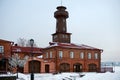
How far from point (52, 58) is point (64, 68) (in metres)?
3.20

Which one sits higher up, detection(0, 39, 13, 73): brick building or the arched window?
detection(0, 39, 13, 73): brick building

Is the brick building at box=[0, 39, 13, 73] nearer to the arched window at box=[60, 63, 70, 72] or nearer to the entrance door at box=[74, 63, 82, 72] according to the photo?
the arched window at box=[60, 63, 70, 72]

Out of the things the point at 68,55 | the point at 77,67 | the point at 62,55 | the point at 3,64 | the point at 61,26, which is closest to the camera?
the point at 3,64

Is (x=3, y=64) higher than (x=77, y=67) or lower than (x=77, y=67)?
higher

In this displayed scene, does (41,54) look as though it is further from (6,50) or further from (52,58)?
(6,50)

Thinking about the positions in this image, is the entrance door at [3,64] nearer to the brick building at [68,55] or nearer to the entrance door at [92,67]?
the brick building at [68,55]

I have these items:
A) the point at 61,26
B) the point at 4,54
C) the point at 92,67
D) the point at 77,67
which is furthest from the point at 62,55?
the point at 4,54

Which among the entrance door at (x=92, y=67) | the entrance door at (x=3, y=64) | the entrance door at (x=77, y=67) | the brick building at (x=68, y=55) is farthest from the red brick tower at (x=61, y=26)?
the entrance door at (x=3, y=64)

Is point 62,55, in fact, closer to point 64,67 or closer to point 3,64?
point 64,67

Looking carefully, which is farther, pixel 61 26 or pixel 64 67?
pixel 61 26

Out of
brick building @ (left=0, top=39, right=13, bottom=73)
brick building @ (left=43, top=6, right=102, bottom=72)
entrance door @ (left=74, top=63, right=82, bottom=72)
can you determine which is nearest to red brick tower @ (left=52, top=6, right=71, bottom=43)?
brick building @ (left=43, top=6, right=102, bottom=72)

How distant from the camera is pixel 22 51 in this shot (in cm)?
5050

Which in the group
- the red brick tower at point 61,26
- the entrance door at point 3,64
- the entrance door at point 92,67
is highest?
the red brick tower at point 61,26

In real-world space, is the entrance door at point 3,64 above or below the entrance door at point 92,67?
above
